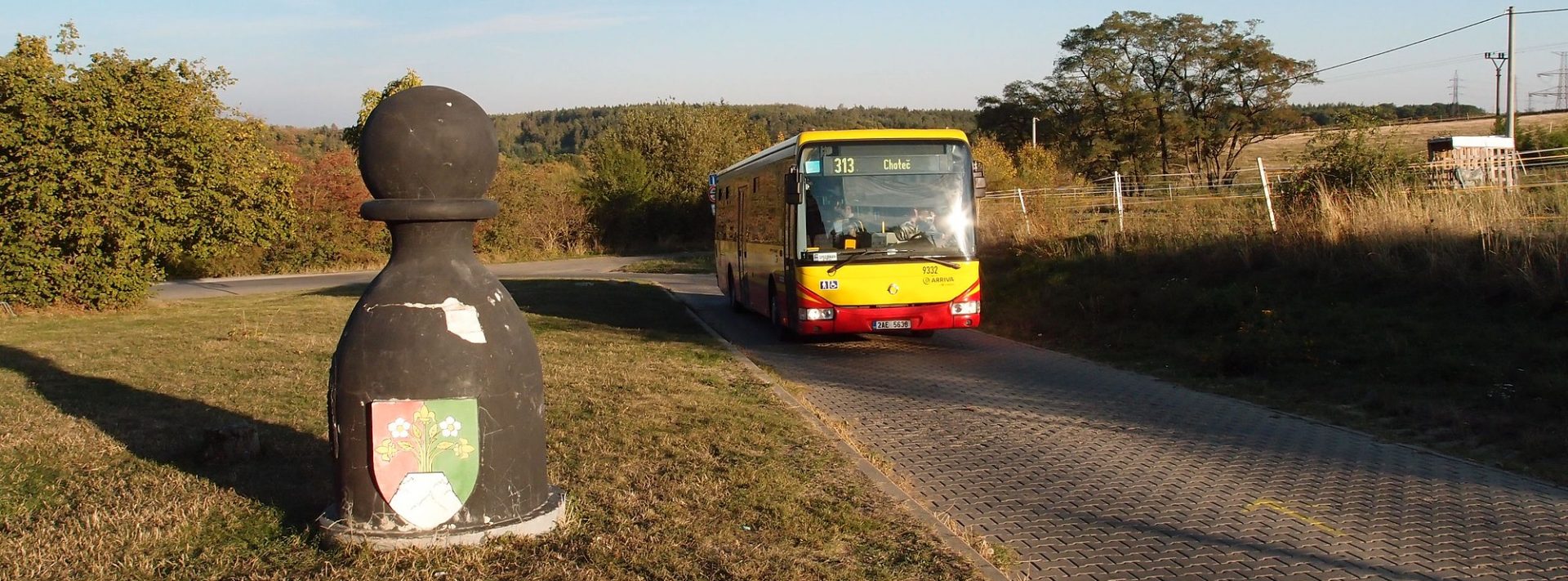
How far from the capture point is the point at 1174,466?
7434 mm

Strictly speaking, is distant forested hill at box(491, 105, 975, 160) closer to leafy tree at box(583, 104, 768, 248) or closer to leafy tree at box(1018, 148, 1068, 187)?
leafy tree at box(583, 104, 768, 248)

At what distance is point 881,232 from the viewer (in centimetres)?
1395

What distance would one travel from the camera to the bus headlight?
548 inches

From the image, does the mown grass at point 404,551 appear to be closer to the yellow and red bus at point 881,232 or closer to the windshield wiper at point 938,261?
the yellow and red bus at point 881,232

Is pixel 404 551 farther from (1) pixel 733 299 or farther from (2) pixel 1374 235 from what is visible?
(1) pixel 733 299

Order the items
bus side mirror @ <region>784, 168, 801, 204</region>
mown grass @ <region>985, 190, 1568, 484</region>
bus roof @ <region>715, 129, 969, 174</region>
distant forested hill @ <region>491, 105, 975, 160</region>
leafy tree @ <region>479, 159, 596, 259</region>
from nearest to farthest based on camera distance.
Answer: mown grass @ <region>985, 190, 1568, 484</region> → bus side mirror @ <region>784, 168, 801, 204</region> → bus roof @ <region>715, 129, 969, 174</region> → leafy tree @ <region>479, 159, 596, 259</region> → distant forested hill @ <region>491, 105, 975, 160</region>

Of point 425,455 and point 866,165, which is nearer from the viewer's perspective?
point 425,455

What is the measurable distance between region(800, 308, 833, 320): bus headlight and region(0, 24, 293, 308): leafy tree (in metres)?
10.7

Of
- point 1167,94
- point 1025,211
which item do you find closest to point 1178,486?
point 1025,211

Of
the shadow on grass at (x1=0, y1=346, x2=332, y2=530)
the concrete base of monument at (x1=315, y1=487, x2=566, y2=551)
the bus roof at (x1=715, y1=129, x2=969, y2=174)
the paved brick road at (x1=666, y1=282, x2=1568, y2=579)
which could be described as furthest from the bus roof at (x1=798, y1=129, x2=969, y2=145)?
the concrete base of monument at (x1=315, y1=487, x2=566, y2=551)

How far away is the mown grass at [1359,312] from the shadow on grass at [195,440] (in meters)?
7.10

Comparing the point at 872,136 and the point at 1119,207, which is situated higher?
the point at 872,136

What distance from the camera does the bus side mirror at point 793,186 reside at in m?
13.9

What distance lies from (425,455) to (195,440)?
10.5ft
